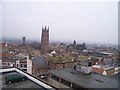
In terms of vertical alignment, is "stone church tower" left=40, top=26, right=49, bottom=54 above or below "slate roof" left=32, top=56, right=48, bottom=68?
above

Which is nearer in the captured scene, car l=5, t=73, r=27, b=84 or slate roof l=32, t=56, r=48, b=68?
car l=5, t=73, r=27, b=84

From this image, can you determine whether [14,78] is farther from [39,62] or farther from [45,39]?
[45,39]

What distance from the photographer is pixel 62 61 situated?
12086mm

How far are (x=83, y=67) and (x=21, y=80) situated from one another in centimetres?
541

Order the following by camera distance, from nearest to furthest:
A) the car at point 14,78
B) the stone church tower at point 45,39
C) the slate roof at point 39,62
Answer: the car at point 14,78, the slate roof at point 39,62, the stone church tower at point 45,39

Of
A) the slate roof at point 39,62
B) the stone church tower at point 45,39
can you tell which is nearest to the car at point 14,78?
the slate roof at point 39,62

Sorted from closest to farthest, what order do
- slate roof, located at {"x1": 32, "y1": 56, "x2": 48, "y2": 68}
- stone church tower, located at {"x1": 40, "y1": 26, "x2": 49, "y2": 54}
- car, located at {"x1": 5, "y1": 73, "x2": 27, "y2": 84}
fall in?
1. car, located at {"x1": 5, "y1": 73, "x2": 27, "y2": 84}
2. slate roof, located at {"x1": 32, "y1": 56, "x2": 48, "y2": 68}
3. stone church tower, located at {"x1": 40, "y1": 26, "x2": 49, "y2": 54}

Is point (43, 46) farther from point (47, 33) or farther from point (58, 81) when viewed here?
point (58, 81)

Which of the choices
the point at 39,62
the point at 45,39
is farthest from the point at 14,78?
the point at 45,39

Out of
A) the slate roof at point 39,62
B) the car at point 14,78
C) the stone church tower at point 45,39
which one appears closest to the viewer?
the car at point 14,78

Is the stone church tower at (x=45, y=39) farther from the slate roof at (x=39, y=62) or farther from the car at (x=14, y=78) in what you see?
the car at (x=14, y=78)

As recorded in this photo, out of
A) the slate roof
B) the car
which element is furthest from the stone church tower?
the car

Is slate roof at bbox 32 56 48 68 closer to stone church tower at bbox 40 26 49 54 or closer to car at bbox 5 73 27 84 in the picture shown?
car at bbox 5 73 27 84

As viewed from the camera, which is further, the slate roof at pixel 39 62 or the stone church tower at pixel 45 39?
the stone church tower at pixel 45 39
